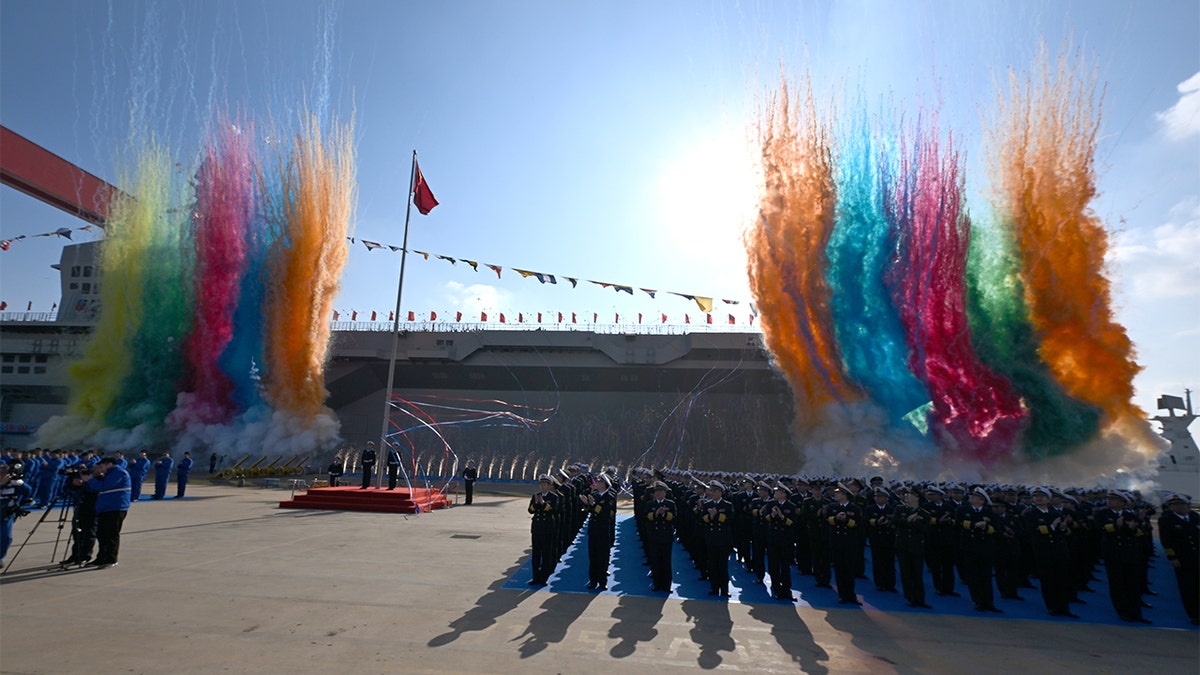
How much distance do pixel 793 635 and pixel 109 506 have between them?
9112 millimetres

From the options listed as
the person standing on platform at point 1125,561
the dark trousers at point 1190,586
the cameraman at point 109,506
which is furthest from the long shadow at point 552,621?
the dark trousers at point 1190,586

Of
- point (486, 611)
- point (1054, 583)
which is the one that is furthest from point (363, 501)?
point (1054, 583)

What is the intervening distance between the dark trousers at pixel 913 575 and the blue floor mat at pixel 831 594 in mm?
165

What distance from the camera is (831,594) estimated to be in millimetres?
9055

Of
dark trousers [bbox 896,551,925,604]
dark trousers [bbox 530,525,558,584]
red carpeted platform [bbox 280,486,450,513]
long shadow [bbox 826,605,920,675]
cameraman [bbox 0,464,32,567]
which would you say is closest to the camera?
long shadow [bbox 826,605,920,675]

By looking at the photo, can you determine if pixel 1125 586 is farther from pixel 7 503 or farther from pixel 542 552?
pixel 7 503

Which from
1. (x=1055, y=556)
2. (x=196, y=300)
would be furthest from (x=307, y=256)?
(x=1055, y=556)

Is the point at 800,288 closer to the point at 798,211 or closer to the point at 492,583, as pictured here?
the point at 798,211

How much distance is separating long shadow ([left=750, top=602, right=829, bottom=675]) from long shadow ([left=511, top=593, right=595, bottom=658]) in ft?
7.08

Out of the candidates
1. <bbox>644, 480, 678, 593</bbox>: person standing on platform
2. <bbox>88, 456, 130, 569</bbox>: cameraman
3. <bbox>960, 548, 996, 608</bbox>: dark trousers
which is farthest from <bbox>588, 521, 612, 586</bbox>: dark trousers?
<bbox>88, 456, 130, 569</bbox>: cameraman

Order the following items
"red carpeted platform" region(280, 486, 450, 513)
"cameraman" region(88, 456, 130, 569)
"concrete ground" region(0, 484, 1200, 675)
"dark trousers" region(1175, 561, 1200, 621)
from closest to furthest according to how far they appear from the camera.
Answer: "concrete ground" region(0, 484, 1200, 675), "dark trousers" region(1175, 561, 1200, 621), "cameraman" region(88, 456, 130, 569), "red carpeted platform" region(280, 486, 450, 513)

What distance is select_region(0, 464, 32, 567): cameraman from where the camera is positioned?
823 cm

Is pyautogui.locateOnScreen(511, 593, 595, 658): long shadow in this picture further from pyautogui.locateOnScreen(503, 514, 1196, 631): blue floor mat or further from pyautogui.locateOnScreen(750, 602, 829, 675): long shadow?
pyautogui.locateOnScreen(750, 602, 829, 675): long shadow

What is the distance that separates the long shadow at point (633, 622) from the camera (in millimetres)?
6148
